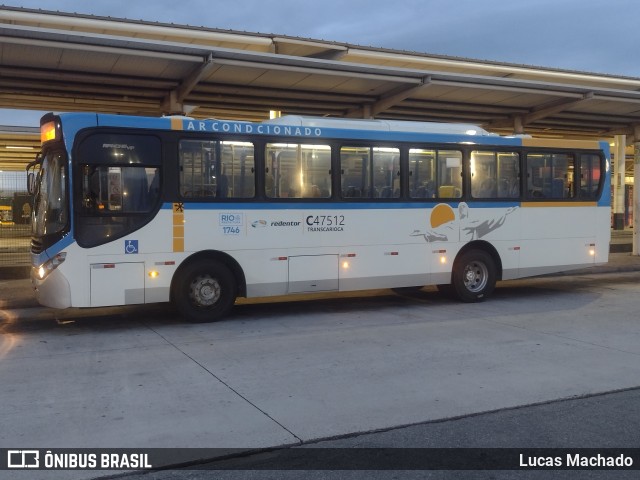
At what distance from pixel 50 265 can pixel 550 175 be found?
957cm

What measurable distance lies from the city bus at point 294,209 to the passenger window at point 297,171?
0.02 metres

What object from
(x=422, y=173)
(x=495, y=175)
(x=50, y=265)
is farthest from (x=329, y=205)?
(x=50, y=265)

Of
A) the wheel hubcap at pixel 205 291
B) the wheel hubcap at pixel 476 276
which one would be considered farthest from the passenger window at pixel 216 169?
the wheel hubcap at pixel 476 276

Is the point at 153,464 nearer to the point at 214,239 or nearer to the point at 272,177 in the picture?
the point at 214,239

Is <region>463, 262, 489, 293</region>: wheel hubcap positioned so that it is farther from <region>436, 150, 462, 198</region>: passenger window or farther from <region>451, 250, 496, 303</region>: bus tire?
<region>436, 150, 462, 198</region>: passenger window

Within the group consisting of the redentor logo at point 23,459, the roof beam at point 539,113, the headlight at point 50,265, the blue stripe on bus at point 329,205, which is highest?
the roof beam at point 539,113

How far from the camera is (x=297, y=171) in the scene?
10.8 metres

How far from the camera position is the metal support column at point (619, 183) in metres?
29.8

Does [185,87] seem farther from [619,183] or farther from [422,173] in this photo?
[619,183]

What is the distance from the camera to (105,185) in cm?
948

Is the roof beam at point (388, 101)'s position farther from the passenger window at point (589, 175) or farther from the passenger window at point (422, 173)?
the passenger window at point (589, 175)

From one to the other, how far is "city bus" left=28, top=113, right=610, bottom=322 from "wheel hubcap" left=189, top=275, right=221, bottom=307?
0.02 m

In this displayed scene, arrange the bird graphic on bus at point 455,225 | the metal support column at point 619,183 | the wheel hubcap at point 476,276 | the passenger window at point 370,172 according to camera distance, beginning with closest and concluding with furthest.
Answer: the passenger window at point 370,172 → the bird graphic on bus at point 455,225 → the wheel hubcap at point 476,276 → the metal support column at point 619,183

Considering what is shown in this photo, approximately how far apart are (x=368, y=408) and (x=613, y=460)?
208 centimetres
